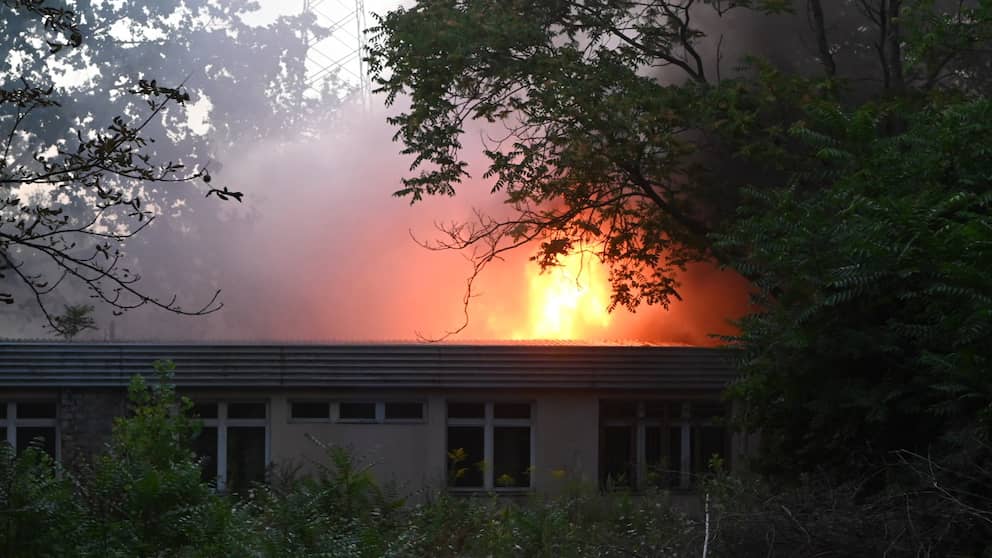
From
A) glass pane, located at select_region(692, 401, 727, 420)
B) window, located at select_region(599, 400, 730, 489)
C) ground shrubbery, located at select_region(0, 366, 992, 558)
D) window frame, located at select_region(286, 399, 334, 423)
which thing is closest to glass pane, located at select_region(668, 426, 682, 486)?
window, located at select_region(599, 400, 730, 489)

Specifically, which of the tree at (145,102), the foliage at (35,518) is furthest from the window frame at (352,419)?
the tree at (145,102)

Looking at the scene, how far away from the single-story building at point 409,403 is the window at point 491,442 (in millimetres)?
25

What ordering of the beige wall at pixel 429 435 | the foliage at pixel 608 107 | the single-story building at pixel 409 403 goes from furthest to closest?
the beige wall at pixel 429 435
the single-story building at pixel 409 403
the foliage at pixel 608 107

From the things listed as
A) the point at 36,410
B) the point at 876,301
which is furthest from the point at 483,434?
the point at 876,301

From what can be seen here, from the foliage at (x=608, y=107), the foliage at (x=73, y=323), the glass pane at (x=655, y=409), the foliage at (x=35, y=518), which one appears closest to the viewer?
the foliage at (x=35, y=518)

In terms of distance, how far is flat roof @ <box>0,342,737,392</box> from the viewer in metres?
24.7

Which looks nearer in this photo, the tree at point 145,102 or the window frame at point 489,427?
the window frame at point 489,427

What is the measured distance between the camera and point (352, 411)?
25766mm

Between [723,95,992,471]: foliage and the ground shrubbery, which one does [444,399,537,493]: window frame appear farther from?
the ground shrubbery

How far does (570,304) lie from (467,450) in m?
13.5

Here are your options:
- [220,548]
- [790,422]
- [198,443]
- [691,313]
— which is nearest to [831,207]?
[790,422]

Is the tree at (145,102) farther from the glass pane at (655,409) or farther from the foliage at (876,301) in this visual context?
the foliage at (876,301)

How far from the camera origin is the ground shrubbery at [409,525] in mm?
9352

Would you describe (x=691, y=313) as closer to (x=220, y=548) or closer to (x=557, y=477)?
(x=557, y=477)
